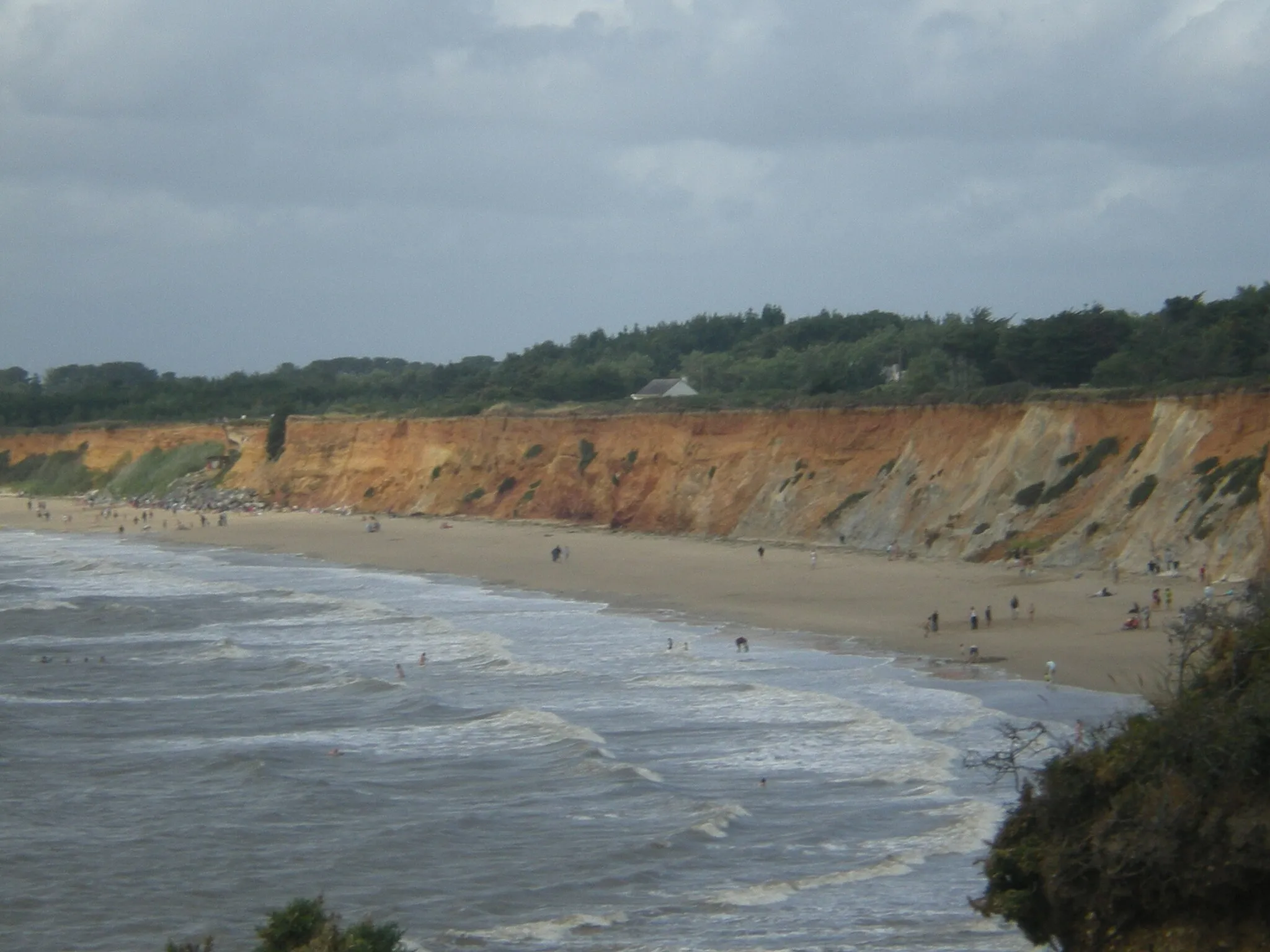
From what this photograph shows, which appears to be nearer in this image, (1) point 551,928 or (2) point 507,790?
(1) point 551,928

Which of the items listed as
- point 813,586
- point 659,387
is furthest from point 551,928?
point 659,387

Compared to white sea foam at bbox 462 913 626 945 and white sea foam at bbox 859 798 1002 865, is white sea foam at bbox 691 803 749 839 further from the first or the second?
white sea foam at bbox 462 913 626 945

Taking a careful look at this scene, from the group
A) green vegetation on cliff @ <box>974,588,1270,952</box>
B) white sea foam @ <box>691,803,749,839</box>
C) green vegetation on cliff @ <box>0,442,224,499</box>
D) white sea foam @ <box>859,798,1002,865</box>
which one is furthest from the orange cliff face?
green vegetation on cliff @ <box>974,588,1270,952</box>

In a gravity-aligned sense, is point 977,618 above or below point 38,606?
above

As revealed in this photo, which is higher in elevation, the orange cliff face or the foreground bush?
the orange cliff face

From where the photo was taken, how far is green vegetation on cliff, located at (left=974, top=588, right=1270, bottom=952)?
6629 mm

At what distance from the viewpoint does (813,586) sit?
34562mm

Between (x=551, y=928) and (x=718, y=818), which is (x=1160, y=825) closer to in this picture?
(x=551, y=928)

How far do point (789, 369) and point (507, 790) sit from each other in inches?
2440

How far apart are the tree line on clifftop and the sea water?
1840cm

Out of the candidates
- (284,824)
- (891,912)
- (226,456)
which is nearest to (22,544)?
(226,456)

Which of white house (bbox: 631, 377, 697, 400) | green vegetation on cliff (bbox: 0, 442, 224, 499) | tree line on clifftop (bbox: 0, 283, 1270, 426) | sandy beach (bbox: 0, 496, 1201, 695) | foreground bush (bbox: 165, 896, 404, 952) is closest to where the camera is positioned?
foreground bush (bbox: 165, 896, 404, 952)

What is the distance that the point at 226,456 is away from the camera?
Result: 255ft

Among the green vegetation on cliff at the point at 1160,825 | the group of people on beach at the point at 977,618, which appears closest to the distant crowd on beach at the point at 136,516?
the group of people on beach at the point at 977,618
